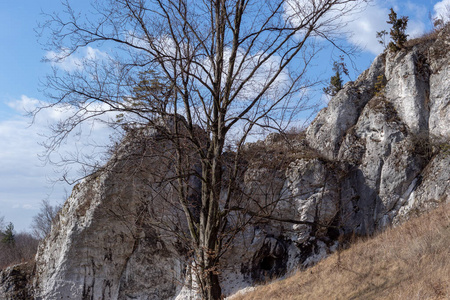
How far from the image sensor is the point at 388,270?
8.98m

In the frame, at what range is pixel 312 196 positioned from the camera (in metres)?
14.3

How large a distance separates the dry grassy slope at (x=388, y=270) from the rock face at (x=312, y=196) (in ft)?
5.26

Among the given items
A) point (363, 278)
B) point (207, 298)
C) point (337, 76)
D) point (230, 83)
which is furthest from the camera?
point (337, 76)

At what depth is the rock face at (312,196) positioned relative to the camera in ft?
44.4

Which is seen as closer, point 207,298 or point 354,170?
point 207,298

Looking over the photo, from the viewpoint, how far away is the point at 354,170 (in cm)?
1487

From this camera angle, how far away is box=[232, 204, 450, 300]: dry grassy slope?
7.62m

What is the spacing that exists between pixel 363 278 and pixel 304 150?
7418 millimetres

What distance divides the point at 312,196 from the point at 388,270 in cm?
545

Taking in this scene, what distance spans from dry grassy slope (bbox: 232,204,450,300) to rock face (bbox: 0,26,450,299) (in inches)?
63.1

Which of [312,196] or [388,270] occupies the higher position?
[312,196]

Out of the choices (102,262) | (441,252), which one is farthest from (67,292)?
(441,252)

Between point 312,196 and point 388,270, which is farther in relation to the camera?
point 312,196

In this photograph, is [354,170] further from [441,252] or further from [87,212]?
[87,212]
